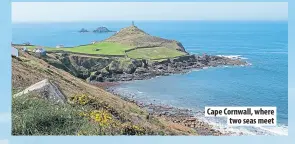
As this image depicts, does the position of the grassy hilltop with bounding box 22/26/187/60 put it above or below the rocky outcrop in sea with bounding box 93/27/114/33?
below

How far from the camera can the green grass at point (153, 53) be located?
15531 millimetres

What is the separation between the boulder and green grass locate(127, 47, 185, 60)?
1881mm

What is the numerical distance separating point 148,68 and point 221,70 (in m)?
1.49

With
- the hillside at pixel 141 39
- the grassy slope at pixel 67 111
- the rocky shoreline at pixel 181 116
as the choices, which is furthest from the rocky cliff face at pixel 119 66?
the rocky shoreline at pixel 181 116

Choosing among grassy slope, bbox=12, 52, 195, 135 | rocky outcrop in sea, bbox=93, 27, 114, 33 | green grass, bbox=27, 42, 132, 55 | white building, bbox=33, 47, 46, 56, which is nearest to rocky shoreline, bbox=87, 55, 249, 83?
green grass, bbox=27, 42, 132, 55

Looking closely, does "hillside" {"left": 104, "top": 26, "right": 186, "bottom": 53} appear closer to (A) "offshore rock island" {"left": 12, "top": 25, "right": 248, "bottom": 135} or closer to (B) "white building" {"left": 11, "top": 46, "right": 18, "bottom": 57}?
(A) "offshore rock island" {"left": 12, "top": 25, "right": 248, "bottom": 135}

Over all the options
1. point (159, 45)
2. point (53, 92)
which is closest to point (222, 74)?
point (159, 45)

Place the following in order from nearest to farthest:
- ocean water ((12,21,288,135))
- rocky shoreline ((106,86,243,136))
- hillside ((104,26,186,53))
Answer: rocky shoreline ((106,86,243,136)), ocean water ((12,21,288,135)), hillside ((104,26,186,53))

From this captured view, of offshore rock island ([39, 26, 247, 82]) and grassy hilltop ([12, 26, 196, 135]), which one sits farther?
offshore rock island ([39, 26, 247, 82])

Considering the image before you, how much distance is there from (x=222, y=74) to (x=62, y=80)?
316 cm

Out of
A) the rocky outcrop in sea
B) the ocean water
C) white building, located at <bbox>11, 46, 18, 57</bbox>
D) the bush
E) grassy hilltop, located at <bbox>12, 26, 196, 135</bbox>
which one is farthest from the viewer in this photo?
the rocky outcrop in sea

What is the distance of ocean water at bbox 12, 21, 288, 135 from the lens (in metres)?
14.7

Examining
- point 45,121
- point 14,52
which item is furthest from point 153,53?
point 45,121

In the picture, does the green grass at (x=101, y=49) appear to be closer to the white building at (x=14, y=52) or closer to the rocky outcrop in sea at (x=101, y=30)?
the rocky outcrop in sea at (x=101, y=30)
